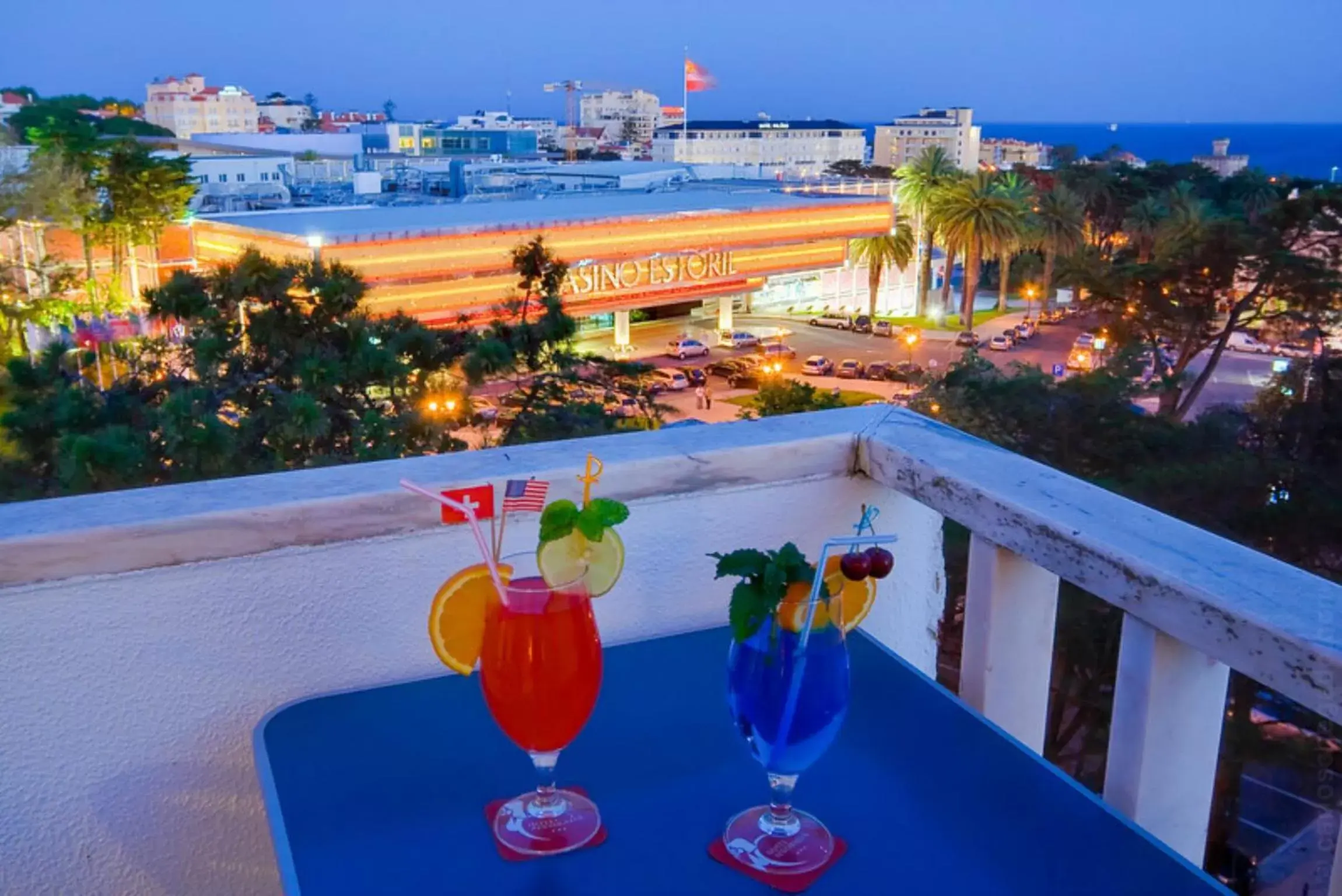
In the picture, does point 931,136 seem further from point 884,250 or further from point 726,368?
point 726,368

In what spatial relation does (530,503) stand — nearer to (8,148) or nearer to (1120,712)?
(1120,712)

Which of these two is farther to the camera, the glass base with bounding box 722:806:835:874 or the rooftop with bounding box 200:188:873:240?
the rooftop with bounding box 200:188:873:240

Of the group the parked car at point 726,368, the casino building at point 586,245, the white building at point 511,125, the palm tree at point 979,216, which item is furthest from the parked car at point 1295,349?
the white building at point 511,125

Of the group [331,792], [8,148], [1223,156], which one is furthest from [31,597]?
[1223,156]

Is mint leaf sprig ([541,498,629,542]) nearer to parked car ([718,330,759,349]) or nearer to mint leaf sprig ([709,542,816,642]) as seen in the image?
mint leaf sprig ([709,542,816,642])

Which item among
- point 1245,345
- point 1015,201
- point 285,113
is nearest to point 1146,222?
point 1015,201

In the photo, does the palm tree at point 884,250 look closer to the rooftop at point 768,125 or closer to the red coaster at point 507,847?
the red coaster at point 507,847

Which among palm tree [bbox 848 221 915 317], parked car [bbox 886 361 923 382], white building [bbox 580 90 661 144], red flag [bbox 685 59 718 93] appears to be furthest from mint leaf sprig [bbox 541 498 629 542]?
white building [bbox 580 90 661 144]
